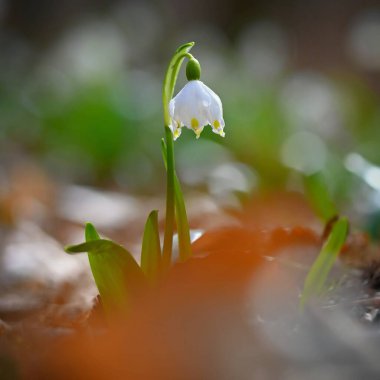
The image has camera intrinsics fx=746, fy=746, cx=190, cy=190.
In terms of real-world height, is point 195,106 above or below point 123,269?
above

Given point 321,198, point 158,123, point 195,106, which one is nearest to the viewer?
point 195,106

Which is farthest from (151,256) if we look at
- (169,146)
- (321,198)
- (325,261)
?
(321,198)

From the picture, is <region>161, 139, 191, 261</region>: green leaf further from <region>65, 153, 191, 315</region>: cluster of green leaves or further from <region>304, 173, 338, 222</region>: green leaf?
<region>304, 173, 338, 222</region>: green leaf

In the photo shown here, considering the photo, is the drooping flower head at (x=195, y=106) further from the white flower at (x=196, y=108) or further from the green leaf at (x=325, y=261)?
the green leaf at (x=325, y=261)

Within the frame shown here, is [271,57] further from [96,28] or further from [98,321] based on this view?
[98,321]

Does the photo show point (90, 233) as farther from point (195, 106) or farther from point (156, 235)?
point (195, 106)

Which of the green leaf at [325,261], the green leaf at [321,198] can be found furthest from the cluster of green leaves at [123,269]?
the green leaf at [321,198]
